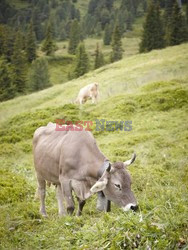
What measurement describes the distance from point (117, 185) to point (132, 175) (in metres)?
3.15

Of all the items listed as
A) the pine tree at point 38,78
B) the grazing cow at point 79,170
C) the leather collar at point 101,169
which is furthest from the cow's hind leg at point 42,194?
the pine tree at point 38,78

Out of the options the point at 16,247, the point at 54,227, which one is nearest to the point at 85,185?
the point at 54,227

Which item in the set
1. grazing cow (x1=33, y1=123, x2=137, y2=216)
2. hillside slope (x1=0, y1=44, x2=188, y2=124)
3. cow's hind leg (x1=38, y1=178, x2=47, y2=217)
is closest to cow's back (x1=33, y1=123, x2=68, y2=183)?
grazing cow (x1=33, y1=123, x2=137, y2=216)

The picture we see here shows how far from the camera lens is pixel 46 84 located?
214 feet

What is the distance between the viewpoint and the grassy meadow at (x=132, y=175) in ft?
13.9

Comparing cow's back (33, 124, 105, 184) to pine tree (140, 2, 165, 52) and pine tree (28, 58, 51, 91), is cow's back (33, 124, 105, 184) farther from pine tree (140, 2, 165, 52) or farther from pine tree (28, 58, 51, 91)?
pine tree (140, 2, 165, 52)

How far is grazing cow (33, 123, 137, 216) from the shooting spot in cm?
568

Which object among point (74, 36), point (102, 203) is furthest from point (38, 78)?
point (102, 203)

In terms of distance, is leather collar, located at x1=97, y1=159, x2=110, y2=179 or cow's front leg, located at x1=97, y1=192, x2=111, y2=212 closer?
leather collar, located at x1=97, y1=159, x2=110, y2=179

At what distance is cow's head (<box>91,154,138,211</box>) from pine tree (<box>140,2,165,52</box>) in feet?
199

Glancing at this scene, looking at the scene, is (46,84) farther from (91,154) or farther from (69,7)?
(69,7)

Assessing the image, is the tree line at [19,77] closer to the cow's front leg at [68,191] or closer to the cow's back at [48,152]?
the cow's back at [48,152]

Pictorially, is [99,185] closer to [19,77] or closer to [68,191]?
[68,191]

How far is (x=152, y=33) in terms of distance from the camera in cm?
6319
